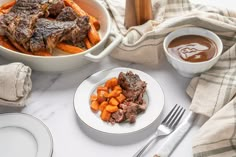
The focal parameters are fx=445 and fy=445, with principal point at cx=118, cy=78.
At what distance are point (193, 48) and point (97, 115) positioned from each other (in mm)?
316

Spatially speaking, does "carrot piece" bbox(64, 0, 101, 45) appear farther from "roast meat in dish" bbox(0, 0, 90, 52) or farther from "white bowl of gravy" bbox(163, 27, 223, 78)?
"white bowl of gravy" bbox(163, 27, 223, 78)

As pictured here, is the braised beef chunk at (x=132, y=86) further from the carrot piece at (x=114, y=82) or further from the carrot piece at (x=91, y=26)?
the carrot piece at (x=91, y=26)

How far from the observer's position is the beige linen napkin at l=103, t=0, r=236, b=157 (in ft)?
3.23

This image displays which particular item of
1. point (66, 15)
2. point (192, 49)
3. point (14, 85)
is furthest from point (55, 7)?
point (192, 49)

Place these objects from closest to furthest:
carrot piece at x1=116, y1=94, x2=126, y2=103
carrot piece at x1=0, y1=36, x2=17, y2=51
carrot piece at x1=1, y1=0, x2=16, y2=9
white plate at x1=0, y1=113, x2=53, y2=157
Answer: white plate at x1=0, y1=113, x2=53, y2=157
carrot piece at x1=116, y1=94, x2=126, y2=103
carrot piece at x1=0, y1=36, x2=17, y2=51
carrot piece at x1=1, y1=0, x2=16, y2=9

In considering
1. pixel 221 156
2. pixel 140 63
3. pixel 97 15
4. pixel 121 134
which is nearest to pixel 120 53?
pixel 140 63

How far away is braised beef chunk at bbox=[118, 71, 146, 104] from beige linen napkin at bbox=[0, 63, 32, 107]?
0.77 feet

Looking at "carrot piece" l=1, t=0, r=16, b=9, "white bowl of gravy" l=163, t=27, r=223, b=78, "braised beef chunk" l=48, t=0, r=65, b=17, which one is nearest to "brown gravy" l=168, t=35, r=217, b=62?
"white bowl of gravy" l=163, t=27, r=223, b=78

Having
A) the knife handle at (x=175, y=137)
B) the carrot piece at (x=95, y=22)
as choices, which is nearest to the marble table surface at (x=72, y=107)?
the knife handle at (x=175, y=137)

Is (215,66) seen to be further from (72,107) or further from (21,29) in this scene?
(21,29)

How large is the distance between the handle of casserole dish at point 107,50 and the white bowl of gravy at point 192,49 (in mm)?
130

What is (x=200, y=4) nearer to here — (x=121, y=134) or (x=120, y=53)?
(x=120, y=53)

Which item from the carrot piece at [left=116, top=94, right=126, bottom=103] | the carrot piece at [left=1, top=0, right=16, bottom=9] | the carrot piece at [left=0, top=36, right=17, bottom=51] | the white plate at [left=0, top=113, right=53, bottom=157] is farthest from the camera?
the carrot piece at [left=1, top=0, right=16, bottom=9]

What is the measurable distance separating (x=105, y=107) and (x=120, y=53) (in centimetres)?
21
